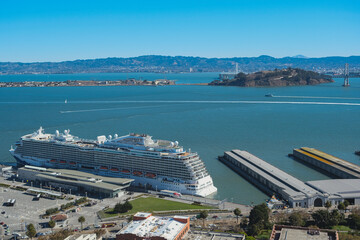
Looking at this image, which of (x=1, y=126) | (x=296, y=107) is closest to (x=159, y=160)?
(x=1, y=126)

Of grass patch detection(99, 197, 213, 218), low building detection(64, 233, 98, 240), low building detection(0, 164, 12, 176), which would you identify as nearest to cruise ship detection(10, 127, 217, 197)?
low building detection(0, 164, 12, 176)

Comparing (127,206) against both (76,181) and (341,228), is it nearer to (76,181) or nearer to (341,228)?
(76,181)

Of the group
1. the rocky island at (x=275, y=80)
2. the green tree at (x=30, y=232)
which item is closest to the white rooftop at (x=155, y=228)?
the green tree at (x=30, y=232)

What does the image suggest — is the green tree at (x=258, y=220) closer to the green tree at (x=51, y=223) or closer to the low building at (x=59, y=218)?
the low building at (x=59, y=218)

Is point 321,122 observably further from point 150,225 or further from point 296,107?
point 150,225

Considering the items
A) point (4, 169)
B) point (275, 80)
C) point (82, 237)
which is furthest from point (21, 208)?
point (275, 80)

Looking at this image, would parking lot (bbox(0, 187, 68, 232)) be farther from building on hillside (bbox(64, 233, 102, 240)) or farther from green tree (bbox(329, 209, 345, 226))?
green tree (bbox(329, 209, 345, 226))
